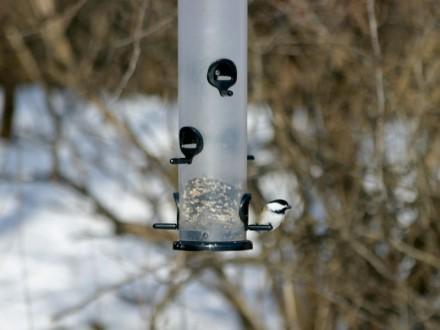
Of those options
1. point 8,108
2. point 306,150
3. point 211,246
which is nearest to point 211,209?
point 211,246

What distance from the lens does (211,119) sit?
3.75m

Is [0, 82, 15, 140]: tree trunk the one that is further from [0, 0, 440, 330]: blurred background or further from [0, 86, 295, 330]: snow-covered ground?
[0, 0, 440, 330]: blurred background

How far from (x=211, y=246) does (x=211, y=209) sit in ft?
0.61

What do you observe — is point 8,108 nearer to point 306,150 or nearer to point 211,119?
point 306,150

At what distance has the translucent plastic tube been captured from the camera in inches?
146

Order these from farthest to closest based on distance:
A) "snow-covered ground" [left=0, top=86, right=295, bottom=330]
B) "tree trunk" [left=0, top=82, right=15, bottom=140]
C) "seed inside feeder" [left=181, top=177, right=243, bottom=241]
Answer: "tree trunk" [left=0, top=82, right=15, bottom=140]
"snow-covered ground" [left=0, top=86, right=295, bottom=330]
"seed inside feeder" [left=181, top=177, right=243, bottom=241]

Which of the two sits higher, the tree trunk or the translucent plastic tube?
the tree trunk

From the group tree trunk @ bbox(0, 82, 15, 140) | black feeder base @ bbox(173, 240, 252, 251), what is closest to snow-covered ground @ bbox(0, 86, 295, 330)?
black feeder base @ bbox(173, 240, 252, 251)

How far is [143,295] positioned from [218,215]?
3.12m

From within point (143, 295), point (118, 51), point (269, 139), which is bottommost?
point (143, 295)

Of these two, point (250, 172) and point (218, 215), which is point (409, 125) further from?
point (218, 215)

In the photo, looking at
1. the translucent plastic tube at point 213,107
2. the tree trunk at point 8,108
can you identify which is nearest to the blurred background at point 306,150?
the translucent plastic tube at point 213,107

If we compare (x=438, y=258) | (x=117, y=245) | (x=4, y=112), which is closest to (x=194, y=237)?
(x=438, y=258)

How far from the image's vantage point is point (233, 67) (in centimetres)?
374
